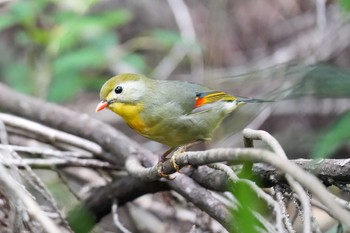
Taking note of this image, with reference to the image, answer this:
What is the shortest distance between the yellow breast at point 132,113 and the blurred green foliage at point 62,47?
1594 mm

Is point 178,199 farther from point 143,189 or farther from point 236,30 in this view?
point 236,30

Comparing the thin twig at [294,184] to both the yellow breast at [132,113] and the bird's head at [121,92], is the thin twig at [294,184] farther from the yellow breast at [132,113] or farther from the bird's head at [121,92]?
the bird's head at [121,92]

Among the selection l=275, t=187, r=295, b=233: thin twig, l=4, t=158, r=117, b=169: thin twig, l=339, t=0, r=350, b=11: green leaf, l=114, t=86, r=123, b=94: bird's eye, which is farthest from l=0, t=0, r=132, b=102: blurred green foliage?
l=339, t=0, r=350, b=11: green leaf

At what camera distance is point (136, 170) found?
2977 millimetres

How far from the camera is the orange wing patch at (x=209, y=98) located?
357cm

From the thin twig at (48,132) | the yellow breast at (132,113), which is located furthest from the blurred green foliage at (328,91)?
the thin twig at (48,132)

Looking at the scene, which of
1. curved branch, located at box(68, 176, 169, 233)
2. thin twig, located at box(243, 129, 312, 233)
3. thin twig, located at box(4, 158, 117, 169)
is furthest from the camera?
thin twig, located at box(4, 158, 117, 169)

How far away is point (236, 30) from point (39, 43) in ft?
10.2

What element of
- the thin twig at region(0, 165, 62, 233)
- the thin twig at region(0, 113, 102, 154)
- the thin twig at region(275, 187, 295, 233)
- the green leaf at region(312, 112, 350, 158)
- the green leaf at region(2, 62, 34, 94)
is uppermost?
the green leaf at region(2, 62, 34, 94)

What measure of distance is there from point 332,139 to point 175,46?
4.89 m

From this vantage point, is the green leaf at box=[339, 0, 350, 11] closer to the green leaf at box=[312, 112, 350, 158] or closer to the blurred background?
the green leaf at box=[312, 112, 350, 158]

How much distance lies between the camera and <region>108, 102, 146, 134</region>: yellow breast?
3.44 meters

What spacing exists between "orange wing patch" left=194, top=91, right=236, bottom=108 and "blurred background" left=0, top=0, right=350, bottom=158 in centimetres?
14

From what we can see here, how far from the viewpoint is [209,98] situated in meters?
3.61
